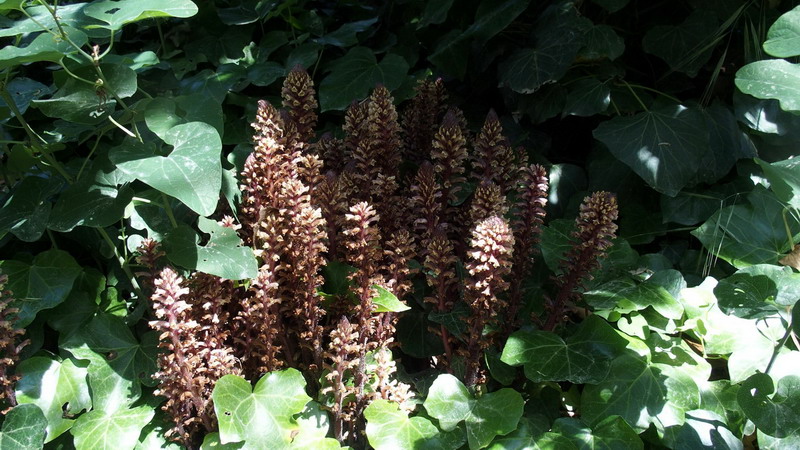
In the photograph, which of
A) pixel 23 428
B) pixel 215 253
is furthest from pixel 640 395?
pixel 23 428

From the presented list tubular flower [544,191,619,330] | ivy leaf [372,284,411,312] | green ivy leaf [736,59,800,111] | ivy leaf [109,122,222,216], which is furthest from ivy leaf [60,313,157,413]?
green ivy leaf [736,59,800,111]

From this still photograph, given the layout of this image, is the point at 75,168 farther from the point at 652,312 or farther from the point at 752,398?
Result: the point at 752,398

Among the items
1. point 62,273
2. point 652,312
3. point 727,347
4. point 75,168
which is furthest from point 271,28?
point 727,347

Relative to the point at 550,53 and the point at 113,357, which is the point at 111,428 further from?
the point at 550,53

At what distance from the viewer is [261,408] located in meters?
1.37

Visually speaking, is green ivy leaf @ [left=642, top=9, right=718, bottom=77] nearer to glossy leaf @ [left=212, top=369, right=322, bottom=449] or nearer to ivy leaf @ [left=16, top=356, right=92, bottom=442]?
glossy leaf @ [left=212, top=369, right=322, bottom=449]

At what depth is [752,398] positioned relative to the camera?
1.32m

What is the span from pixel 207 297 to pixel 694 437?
114 centimetres

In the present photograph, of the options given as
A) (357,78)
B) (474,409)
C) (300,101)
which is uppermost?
(300,101)

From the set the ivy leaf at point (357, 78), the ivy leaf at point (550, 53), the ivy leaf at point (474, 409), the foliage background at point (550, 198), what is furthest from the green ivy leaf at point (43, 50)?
the ivy leaf at point (550, 53)

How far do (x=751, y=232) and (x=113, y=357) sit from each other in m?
1.76

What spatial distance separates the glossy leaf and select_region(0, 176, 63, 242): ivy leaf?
77 centimetres

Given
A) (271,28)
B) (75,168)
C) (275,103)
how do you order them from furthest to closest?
1. (271,28)
2. (275,103)
3. (75,168)

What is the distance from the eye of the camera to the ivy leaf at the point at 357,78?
2172 mm
